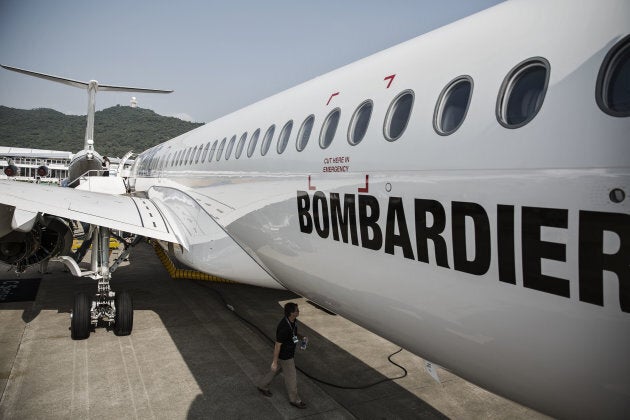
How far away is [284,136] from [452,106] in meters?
3.11

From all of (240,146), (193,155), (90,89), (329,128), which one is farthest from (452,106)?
(90,89)

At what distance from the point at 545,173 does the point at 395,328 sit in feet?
6.28

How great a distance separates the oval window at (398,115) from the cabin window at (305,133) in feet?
5.01

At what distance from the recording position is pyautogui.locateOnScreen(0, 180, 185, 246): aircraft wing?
26.5ft

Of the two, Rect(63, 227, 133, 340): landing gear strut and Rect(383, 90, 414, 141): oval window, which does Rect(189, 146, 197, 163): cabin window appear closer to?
Rect(63, 227, 133, 340): landing gear strut

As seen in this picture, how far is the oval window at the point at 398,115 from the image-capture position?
3.76m

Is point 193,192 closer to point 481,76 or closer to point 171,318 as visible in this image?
point 171,318

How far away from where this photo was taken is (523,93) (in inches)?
112

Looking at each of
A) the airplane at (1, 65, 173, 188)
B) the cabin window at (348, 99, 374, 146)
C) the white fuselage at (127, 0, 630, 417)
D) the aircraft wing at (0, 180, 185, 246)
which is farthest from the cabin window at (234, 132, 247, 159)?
the airplane at (1, 65, 173, 188)

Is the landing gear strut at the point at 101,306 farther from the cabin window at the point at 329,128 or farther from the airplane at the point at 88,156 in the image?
the airplane at the point at 88,156

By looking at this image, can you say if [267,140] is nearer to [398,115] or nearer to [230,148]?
[230,148]

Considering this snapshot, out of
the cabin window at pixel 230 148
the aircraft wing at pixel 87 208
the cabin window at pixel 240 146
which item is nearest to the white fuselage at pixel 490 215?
the cabin window at pixel 240 146

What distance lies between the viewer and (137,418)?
586cm

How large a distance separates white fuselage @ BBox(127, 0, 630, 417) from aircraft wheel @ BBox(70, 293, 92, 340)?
5.70 metres
